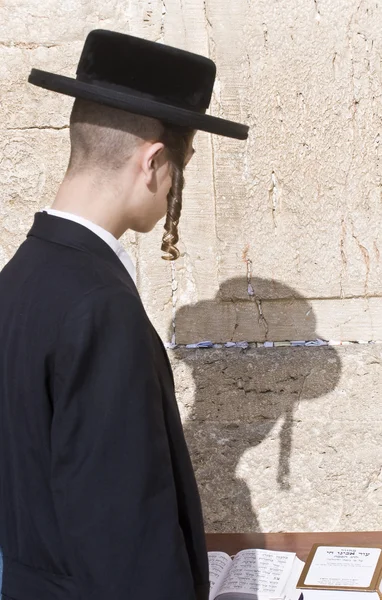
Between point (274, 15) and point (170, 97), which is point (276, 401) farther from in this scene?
point (170, 97)

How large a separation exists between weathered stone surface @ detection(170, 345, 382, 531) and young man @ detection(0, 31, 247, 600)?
4.69 feet

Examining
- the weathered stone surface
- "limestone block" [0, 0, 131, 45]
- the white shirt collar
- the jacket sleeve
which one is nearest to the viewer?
the jacket sleeve

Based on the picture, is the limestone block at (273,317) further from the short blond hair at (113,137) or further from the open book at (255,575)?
the short blond hair at (113,137)

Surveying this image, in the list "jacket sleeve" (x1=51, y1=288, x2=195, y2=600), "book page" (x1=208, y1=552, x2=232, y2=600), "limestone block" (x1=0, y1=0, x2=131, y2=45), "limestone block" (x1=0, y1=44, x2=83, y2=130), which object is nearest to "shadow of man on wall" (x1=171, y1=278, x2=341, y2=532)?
"book page" (x1=208, y1=552, x2=232, y2=600)

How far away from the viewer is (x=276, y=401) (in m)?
3.42

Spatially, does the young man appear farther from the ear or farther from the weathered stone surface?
the weathered stone surface

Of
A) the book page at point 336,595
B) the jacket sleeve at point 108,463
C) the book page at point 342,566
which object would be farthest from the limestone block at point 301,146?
the jacket sleeve at point 108,463

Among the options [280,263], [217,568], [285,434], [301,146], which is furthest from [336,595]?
[301,146]

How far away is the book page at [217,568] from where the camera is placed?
8.71ft

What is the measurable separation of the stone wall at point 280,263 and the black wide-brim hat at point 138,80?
1.38m

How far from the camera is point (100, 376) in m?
1.76

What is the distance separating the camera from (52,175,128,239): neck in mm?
1958

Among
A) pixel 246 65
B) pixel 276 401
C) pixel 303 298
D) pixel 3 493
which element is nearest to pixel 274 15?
pixel 246 65

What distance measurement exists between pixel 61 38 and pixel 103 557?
231 centimetres
